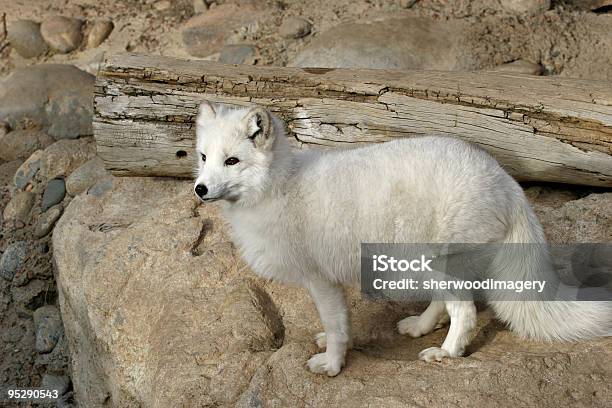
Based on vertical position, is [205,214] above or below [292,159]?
below

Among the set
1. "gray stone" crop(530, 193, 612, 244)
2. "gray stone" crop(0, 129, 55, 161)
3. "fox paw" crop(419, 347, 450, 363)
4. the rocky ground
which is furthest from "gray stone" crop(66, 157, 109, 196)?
"gray stone" crop(530, 193, 612, 244)

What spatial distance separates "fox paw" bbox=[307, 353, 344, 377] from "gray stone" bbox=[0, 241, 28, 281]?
3.09 metres

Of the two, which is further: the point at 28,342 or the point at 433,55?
the point at 433,55

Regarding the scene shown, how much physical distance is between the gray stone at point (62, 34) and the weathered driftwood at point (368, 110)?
297cm

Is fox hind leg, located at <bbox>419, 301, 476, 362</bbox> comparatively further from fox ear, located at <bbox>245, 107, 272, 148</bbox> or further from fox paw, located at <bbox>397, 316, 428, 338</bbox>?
fox ear, located at <bbox>245, 107, 272, 148</bbox>

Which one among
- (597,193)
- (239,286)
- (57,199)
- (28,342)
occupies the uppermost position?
(597,193)

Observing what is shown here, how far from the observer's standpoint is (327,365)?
3.15 meters

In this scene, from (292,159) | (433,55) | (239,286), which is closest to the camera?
(292,159)

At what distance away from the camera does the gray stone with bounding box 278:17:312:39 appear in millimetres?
6582

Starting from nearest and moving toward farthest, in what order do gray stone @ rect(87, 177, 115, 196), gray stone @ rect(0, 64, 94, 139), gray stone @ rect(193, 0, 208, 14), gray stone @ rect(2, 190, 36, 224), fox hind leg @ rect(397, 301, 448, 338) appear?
fox hind leg @ rect(397, 301, 448, 338), gray stone @ rect(87, 177, 115, 196), gray stone @ rect(2, 190, 36, 224), gray stone @ rect(0, 64, 94, 139), gray stone @ rect(193, 0, 208, 14)

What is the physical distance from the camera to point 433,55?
232 inches

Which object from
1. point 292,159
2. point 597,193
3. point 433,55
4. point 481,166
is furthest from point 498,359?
point 433,55

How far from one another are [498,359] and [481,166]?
83 cm

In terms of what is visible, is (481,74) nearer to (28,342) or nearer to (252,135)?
(252,135)
